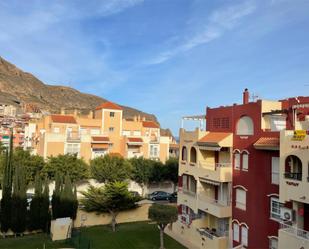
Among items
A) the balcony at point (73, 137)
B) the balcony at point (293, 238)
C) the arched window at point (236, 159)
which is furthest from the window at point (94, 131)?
the balcony at point (293, 238)

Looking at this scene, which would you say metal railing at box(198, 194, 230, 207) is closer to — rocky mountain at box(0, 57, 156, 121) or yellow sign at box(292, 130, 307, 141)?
yellow sign at box(292, 130, 307, 141)

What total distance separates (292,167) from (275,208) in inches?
146

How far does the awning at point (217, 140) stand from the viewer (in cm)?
2554

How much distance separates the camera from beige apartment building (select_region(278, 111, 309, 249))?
57.1ft

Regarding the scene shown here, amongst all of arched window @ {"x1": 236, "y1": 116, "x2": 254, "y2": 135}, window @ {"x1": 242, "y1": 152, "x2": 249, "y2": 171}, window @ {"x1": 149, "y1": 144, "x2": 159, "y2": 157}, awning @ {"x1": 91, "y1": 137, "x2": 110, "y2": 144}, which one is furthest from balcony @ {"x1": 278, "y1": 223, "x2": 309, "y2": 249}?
window @ {"x1": 149, "y1": 144, "x2": 159, "y2": 157}

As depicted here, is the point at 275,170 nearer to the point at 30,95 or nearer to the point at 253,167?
the point at 253,167

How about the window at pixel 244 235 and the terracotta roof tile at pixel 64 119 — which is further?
the terracotta roof tile at pixel 64 119

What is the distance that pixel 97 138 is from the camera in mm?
55406

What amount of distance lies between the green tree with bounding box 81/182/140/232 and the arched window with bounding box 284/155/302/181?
18.5 m

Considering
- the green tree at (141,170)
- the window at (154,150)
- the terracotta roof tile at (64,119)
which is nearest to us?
the green tree at (141,170)

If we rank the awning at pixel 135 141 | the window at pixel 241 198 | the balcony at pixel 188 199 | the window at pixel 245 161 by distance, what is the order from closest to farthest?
the window at pixel 245 161
the window at pixel 241 198
the balcony at pixel 188 199
the awning at pixel 135 141

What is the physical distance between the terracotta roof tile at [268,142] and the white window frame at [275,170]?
3.45ft

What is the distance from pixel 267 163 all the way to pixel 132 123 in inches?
1679

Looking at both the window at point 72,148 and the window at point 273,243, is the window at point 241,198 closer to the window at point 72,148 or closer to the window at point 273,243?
the window at point 273,243
